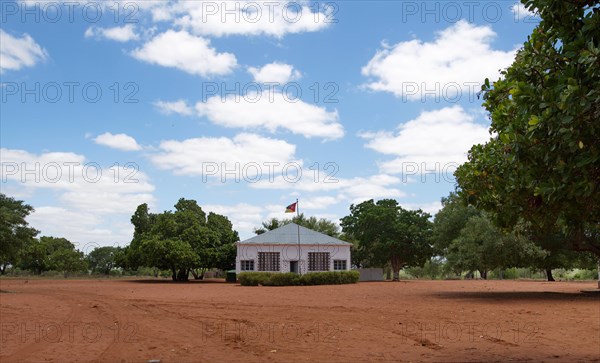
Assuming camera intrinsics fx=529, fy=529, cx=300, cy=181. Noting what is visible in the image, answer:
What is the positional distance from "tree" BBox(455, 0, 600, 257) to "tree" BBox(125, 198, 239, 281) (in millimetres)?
44653

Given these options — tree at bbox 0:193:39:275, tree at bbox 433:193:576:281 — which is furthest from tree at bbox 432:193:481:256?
tree at bbox 0:193:39:275

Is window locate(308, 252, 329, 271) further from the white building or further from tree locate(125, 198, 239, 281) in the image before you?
tree locate(125, 198, 239, 281)

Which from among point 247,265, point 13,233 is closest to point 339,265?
point 247,265

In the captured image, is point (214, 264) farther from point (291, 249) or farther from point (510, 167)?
point (510, 167)

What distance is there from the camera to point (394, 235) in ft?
180

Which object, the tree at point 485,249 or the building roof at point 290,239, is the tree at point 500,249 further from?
the building roof at point 290,239

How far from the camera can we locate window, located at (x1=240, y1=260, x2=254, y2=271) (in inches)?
1993

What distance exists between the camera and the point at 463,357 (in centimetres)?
1030

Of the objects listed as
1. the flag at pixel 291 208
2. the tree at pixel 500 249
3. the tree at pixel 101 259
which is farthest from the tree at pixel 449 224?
the tree at pixel 101 259

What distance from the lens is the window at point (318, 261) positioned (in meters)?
51.6

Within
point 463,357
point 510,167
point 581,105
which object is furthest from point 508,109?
point 463,357

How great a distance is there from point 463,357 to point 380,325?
477 cm

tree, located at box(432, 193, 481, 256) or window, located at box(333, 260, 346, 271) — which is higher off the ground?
tree, located at box(432, 193, 481, 256)

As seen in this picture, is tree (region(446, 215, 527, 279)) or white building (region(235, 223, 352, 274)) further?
white building (region(235, 223, 352, 274))
